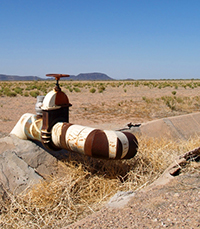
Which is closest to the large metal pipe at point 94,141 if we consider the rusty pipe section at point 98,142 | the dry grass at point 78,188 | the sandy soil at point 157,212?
the rusty pipe section at point 98,142

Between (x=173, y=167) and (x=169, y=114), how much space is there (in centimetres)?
824

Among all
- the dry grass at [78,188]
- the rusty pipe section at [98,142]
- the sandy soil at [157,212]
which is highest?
the rusty pipe section at [98,142]

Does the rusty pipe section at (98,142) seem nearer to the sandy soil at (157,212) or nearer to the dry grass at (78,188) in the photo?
the dry grass at (78,188)

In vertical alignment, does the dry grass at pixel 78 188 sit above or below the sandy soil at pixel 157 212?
below

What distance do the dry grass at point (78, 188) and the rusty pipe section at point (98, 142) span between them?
1.55 ft

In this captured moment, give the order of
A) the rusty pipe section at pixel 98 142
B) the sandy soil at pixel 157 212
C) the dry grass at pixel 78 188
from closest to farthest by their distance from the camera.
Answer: the sandy soil at pixel 157 212 < the dry grass at pixel 78 188 < the rusty pipe section at pixel 98 142

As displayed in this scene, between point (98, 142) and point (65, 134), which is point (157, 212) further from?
point (65, 134)

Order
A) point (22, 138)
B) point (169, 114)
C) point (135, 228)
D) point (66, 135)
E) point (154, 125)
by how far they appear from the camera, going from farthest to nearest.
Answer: point (169, 114) → point (154, 125) → point (22, 138) → point (66, 135) → point (135, 228)

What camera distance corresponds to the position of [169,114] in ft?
37.6

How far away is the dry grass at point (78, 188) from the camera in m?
3.01

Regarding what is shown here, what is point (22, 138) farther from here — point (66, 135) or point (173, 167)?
point (173, 167)

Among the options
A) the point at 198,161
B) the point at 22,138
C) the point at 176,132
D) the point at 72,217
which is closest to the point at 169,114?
the point at 176,132

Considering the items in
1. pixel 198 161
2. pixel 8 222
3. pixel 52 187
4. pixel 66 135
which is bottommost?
pixel 8 222

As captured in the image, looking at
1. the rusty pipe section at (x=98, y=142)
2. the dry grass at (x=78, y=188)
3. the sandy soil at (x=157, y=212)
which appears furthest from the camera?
the rusty pipe section at (x=98, y=142)
